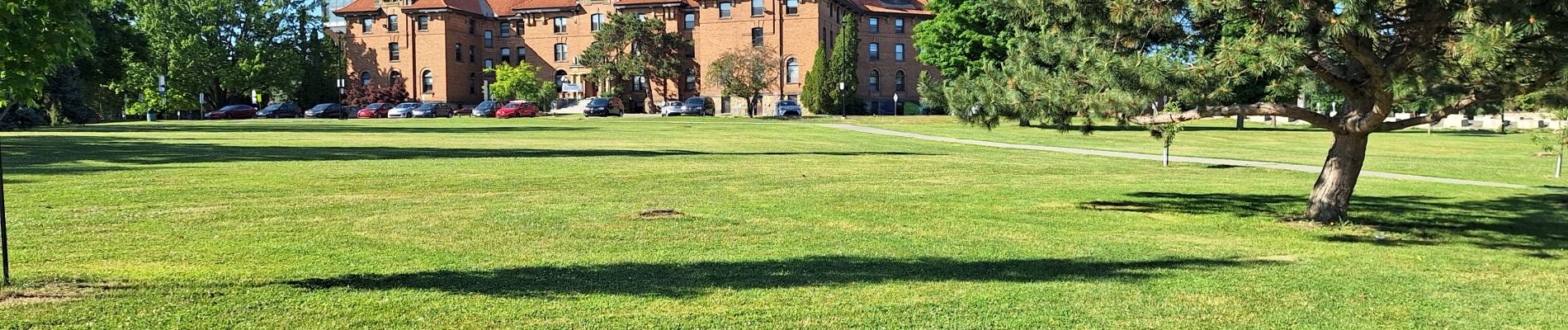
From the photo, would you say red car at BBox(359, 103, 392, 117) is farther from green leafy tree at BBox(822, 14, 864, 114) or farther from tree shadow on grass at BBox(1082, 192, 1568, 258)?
tree shadow on grass at BBox(1082, 192, 1568, 258)

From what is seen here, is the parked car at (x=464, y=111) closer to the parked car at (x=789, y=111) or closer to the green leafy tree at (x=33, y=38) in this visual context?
the parked car at (x=789, y=111)

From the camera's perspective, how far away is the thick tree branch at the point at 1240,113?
37.9 ft

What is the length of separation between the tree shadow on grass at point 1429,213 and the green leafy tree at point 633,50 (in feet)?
216

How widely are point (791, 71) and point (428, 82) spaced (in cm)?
2906

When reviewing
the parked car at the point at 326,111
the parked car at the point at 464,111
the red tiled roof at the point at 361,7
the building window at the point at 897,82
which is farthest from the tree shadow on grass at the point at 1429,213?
the red tiled roof at the point at 361,7

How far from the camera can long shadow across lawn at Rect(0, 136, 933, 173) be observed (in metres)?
18.7

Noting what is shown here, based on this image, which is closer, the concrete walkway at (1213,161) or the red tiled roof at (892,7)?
the concrete walkway at (1213,161)

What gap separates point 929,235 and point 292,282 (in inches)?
229

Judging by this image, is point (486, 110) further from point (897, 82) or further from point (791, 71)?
point (897, 82)

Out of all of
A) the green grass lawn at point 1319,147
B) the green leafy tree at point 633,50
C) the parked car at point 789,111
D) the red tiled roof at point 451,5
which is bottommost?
the green grass lawn at point 1319,147

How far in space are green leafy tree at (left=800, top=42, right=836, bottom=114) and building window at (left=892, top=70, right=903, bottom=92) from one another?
1463 centimetres

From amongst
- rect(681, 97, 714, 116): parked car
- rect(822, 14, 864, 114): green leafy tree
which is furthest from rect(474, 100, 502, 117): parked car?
rect(822, 14, 864, 114): green leafy tree

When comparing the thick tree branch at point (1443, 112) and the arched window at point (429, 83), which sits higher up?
the arched window at point (429, 83)

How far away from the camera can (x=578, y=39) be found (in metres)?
88.5
